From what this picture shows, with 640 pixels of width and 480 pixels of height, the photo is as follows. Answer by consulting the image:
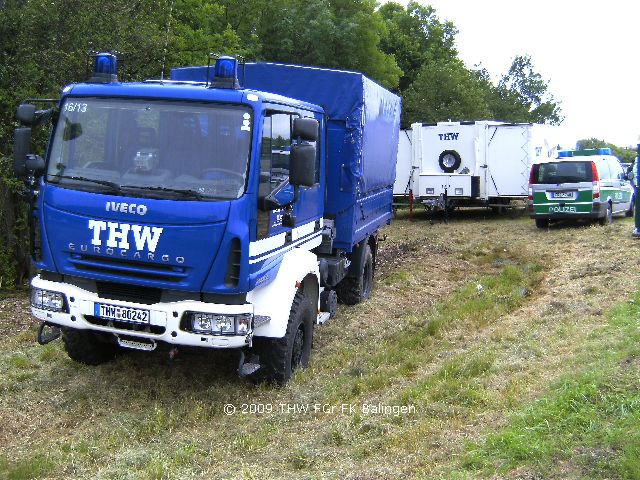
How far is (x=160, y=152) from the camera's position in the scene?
5590 millimetres

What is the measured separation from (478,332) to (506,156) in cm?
1310

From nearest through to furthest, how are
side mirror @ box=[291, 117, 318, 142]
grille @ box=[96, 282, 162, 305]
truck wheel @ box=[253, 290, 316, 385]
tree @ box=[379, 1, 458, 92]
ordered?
grille @ box=[96, 282, 162, 305] < side mirror @ box=[291, 117, 318, 142] < truck wheel @ box=[253, 290, 316, 385] < tree @ box=[379, 1, 458, 92]

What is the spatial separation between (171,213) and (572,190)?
1369 cm

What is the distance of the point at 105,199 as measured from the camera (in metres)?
5.48

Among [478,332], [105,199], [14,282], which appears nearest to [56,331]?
[105,199]

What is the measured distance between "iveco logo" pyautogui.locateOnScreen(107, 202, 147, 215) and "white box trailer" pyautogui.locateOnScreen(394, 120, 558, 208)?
1589 centimetres

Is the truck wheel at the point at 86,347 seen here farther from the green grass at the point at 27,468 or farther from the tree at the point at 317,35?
the tree at the point at 317,35

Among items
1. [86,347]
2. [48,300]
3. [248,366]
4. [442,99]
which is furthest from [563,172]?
[442,99]

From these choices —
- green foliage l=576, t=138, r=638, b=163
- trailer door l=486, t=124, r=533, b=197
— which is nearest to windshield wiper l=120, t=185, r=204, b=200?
trailer door l=486, t=124, r=533, b=197

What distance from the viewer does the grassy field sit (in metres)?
4.46

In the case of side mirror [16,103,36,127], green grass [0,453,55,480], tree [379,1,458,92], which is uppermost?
tree [379,1,458,92]

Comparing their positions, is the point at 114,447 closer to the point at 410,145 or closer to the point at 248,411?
the point at 248,411

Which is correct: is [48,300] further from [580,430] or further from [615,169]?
[615,169]

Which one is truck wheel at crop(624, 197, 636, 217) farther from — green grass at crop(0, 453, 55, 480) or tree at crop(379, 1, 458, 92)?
tree at crop(379, 1, 458, 92)
